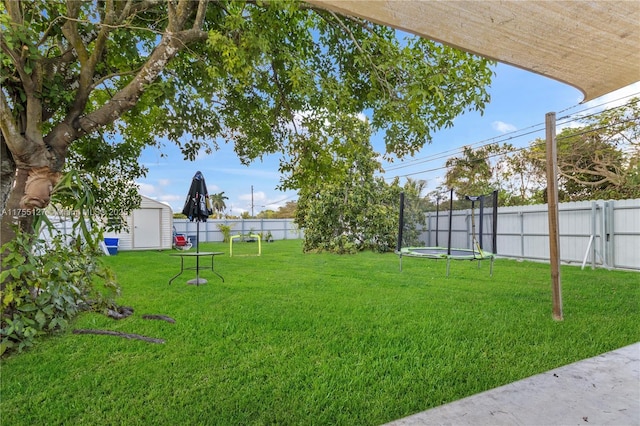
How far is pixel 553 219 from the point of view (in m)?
2.60

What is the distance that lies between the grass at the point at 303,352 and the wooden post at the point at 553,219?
199 millimetres

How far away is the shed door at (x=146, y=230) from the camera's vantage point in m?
8.00

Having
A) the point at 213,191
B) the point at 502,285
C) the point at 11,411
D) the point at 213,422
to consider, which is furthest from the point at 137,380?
the point at 502,285

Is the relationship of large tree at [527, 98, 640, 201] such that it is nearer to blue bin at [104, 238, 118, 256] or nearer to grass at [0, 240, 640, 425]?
grass at [0, 240, 640, 425]

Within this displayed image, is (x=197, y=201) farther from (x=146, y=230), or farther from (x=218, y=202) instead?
(x=146, y=230)

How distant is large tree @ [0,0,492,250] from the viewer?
1.90m

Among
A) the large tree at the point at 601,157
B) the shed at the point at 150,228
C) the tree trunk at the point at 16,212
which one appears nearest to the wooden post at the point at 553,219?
the tree trunk at the point at 16,212

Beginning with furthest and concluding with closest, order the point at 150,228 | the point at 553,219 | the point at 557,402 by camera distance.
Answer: the point at 150,228
the point at 553,219
the point at 557,402

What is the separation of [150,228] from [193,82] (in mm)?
6184

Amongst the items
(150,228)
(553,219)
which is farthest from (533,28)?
(150,228)

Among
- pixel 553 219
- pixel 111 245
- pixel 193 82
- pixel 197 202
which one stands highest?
pixel 193 82

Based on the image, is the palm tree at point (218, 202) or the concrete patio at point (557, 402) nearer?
the concrete patio at point (557, 402)

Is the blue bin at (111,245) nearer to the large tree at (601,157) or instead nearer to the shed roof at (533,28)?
the shed roof at (533,28)

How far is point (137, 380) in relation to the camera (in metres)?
1.71
